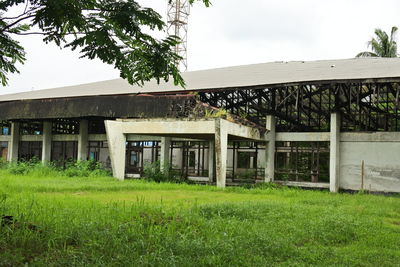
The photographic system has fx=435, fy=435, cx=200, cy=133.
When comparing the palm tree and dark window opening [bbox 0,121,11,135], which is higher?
the palm tree

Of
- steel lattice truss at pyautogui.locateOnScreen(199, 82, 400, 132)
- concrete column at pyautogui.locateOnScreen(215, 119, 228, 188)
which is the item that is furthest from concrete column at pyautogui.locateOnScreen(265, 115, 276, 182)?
concrete column at pyautogui.locateOnScreen(215, 119, 228, 188)

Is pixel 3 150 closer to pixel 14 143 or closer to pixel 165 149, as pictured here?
pixel 14 143

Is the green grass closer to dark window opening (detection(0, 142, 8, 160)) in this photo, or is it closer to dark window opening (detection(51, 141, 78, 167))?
dark window opening (detection(51, 141, 78, 167))

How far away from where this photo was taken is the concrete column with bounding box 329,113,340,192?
2098 cm

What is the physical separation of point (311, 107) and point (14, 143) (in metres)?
22.5

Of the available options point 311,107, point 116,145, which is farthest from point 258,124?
point 116,145

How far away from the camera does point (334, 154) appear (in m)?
21.0

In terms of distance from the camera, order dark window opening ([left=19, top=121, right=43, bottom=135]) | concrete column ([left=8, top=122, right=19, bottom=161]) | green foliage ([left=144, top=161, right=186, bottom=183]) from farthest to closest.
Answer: dark window opening ([left=19, top=121, right=43, bottom=135]), concrete column ([left=8, top=122, right=19, bottom=161]), green foliage ([left=144, top=161, right=186, bottom=183])

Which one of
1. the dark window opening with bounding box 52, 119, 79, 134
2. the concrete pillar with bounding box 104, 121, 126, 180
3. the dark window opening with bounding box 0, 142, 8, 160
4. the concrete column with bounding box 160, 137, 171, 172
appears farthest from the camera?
the dark window opening with bounding box 0, 142, 8, 160

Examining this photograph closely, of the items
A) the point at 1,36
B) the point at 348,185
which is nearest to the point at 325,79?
the point at 348,185

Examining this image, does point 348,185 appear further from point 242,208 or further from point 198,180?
point 242,208

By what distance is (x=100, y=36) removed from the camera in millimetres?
4629

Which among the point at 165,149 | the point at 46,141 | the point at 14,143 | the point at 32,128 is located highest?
the point at 32,128

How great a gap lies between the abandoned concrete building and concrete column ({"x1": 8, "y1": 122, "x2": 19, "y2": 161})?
183 inches
